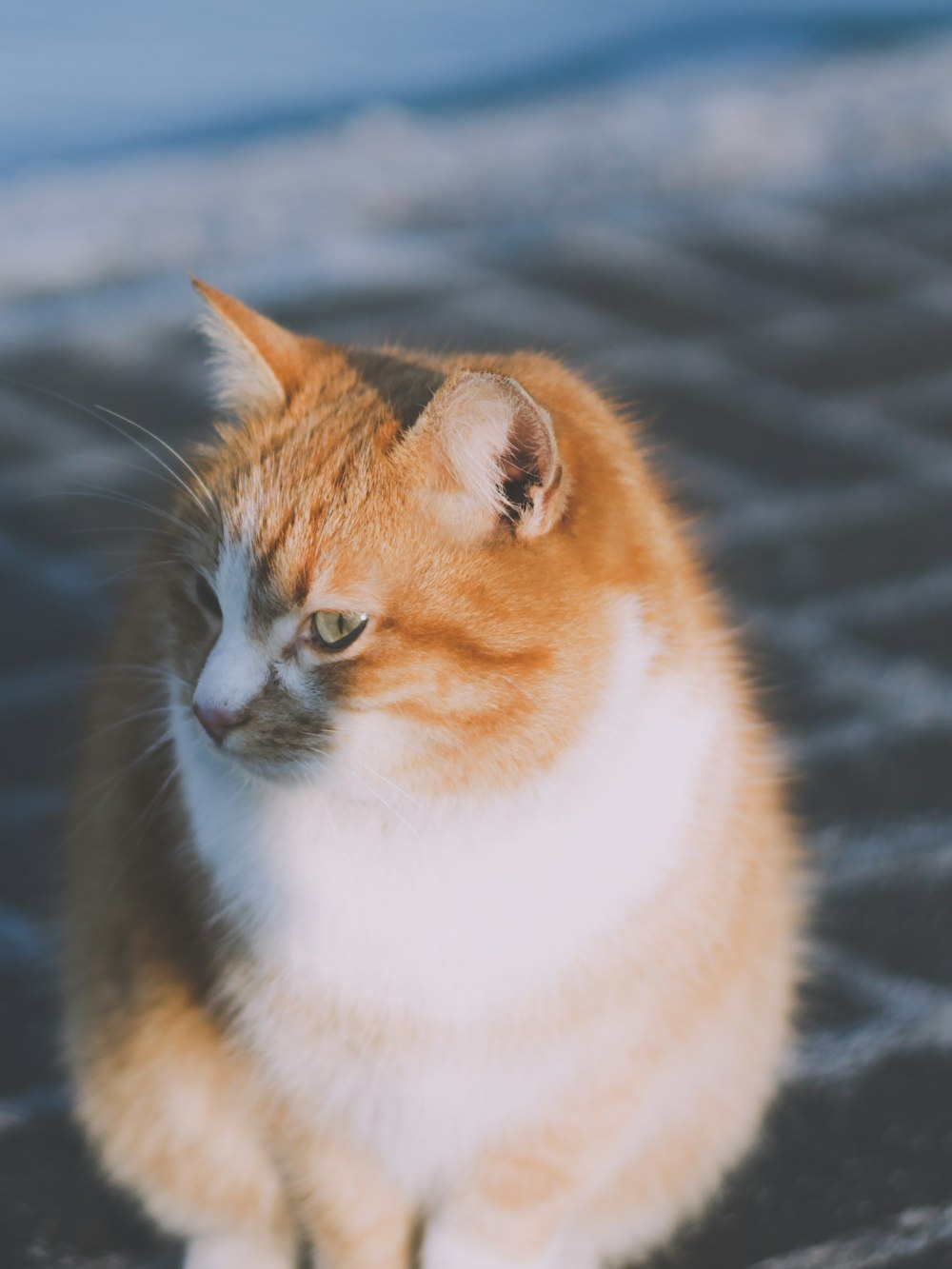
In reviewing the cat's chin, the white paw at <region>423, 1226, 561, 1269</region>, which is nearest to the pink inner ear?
the cat's chin

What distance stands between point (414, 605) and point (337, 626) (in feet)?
0.18

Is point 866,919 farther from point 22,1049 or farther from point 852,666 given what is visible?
point 22,1049

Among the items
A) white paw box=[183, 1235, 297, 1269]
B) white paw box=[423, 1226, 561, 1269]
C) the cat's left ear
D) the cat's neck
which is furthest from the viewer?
white paw box=[183, 1235, 297, 1269]

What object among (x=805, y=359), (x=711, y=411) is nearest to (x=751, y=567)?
(x=711, y=411)

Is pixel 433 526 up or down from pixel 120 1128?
up

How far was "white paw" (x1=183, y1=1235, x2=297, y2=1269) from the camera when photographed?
51.1 inches

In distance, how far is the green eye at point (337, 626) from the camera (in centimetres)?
101

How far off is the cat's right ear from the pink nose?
0.27m

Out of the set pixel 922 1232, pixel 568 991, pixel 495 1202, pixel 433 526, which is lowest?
pixel 922 1232

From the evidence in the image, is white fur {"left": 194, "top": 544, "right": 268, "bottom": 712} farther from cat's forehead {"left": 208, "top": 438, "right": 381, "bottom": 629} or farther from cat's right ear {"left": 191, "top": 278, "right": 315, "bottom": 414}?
cat's right ear {"left": 191, "top": 278, "right": 315, "bottom": 414}

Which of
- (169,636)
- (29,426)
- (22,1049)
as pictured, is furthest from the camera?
(29,426)

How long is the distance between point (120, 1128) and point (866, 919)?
82 cm

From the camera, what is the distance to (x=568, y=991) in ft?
3.59

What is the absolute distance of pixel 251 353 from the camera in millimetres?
1138
